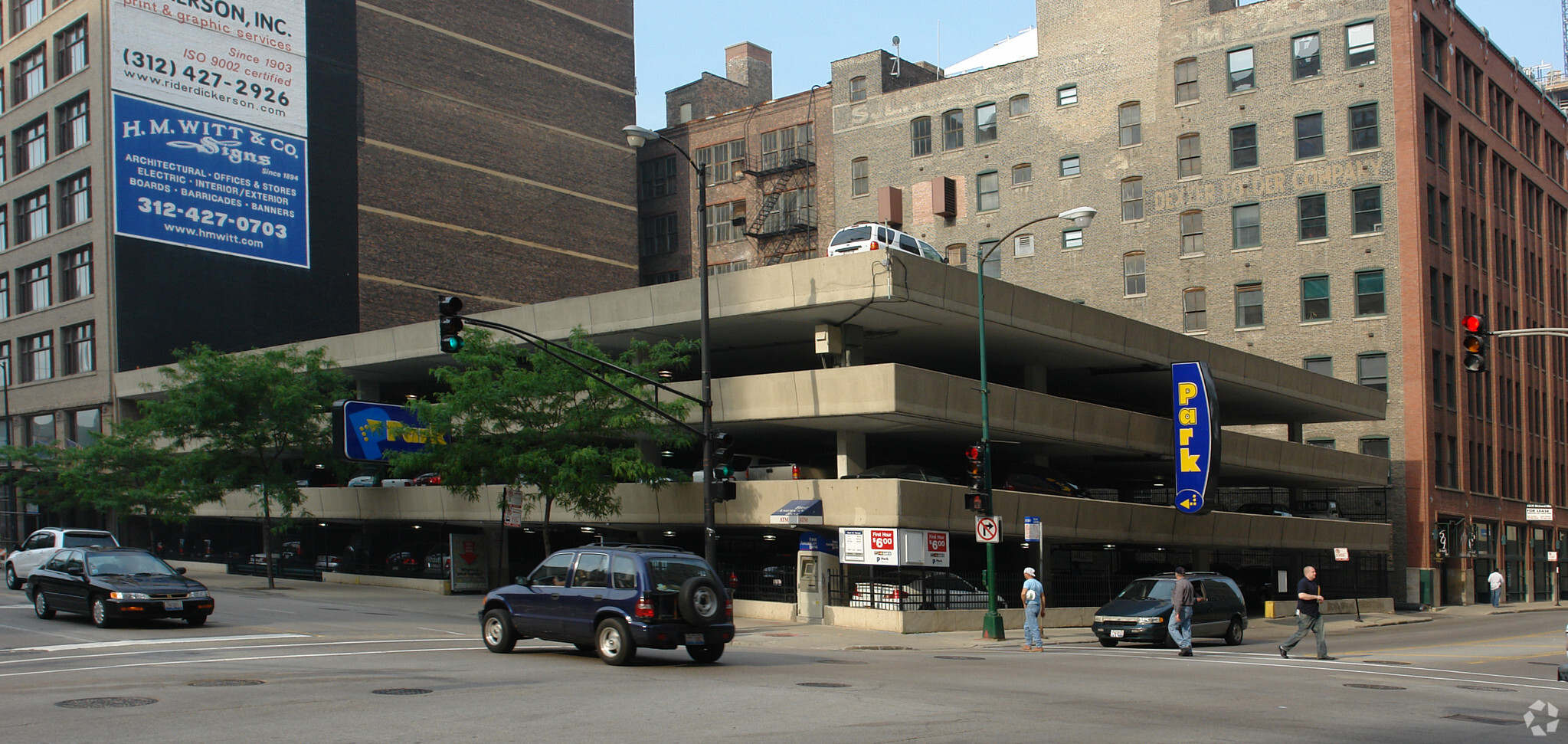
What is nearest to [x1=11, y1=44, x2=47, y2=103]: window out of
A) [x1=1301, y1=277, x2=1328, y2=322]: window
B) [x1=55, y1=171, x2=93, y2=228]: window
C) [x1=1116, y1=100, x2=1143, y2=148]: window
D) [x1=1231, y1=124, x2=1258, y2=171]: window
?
[x1=55, y1=171, x2=93, y2=228]: window

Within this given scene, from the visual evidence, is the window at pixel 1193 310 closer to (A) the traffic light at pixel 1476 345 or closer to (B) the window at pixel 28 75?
(A) the traffic light at pixel 1476 345

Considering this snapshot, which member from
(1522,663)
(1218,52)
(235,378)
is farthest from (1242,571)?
(235,378)

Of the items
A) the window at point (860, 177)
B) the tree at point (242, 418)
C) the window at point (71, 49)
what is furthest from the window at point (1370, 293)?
the window at point (71, 49)

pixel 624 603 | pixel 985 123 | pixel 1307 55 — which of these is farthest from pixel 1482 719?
pixel 985 123

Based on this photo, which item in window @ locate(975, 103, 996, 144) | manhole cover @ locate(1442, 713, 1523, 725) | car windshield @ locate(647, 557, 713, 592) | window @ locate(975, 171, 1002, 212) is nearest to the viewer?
manhole cover @ locate(1442, 713, 1523, 725)

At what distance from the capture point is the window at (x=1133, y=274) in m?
63.7

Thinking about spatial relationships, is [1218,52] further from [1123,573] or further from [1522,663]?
[1522,663]

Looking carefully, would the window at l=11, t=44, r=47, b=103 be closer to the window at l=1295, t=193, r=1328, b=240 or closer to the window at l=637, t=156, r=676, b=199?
the window at l=637, t=156, r=676, b=199

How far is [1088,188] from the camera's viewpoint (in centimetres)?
6512

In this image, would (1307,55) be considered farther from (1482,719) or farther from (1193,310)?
(1482,719)

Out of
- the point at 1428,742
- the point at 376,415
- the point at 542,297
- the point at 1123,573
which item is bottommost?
the point at 1123,573

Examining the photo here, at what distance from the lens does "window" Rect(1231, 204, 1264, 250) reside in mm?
60625

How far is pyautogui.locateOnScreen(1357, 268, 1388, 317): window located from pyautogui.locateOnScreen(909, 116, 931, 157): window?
75.5 feet

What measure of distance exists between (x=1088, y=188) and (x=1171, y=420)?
21.9 m
